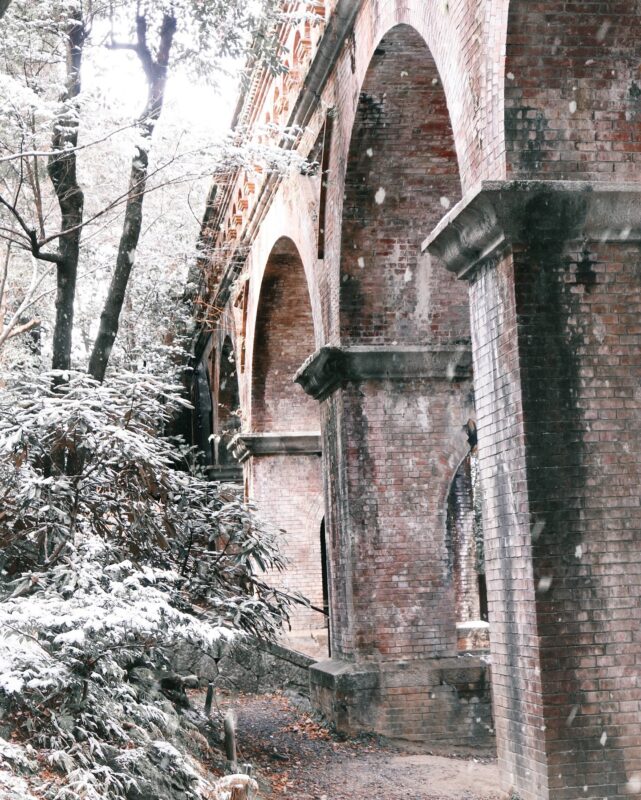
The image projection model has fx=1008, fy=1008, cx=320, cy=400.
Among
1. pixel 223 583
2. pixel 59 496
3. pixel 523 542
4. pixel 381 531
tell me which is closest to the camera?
pixel 523 542

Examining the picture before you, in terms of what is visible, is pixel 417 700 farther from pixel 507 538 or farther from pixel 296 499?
pixel 296 499

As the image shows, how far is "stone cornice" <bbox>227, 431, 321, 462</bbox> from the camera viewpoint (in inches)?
634

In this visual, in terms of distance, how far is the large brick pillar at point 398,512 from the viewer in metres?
10.2

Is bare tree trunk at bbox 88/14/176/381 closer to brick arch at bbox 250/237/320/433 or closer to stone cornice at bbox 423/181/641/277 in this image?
stone cornice at bbox 423/181/641/277

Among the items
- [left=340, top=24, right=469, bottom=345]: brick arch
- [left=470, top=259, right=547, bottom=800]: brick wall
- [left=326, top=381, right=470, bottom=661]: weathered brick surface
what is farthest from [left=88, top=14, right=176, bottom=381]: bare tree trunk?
[left=470, top=259, right=547, bottom=800]: brick wall

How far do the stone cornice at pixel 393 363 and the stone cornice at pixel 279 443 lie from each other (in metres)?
5.72

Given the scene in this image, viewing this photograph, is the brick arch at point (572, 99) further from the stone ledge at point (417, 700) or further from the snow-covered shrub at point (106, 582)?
the stone ledge at point (417, 700)

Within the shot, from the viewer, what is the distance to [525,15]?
5836 mm

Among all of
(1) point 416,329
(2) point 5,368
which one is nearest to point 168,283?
(2) point 5,368

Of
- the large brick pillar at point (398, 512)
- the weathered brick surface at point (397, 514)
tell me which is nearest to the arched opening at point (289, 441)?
the large brick pillar at point (398, 512)

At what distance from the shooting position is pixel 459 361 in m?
10.5

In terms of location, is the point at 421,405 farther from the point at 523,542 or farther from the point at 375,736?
the point at 523,542

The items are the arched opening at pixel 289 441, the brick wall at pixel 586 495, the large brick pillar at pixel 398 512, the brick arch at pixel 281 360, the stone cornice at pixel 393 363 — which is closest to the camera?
the brick wall at pixel 586 495

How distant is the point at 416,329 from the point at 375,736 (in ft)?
13.4
